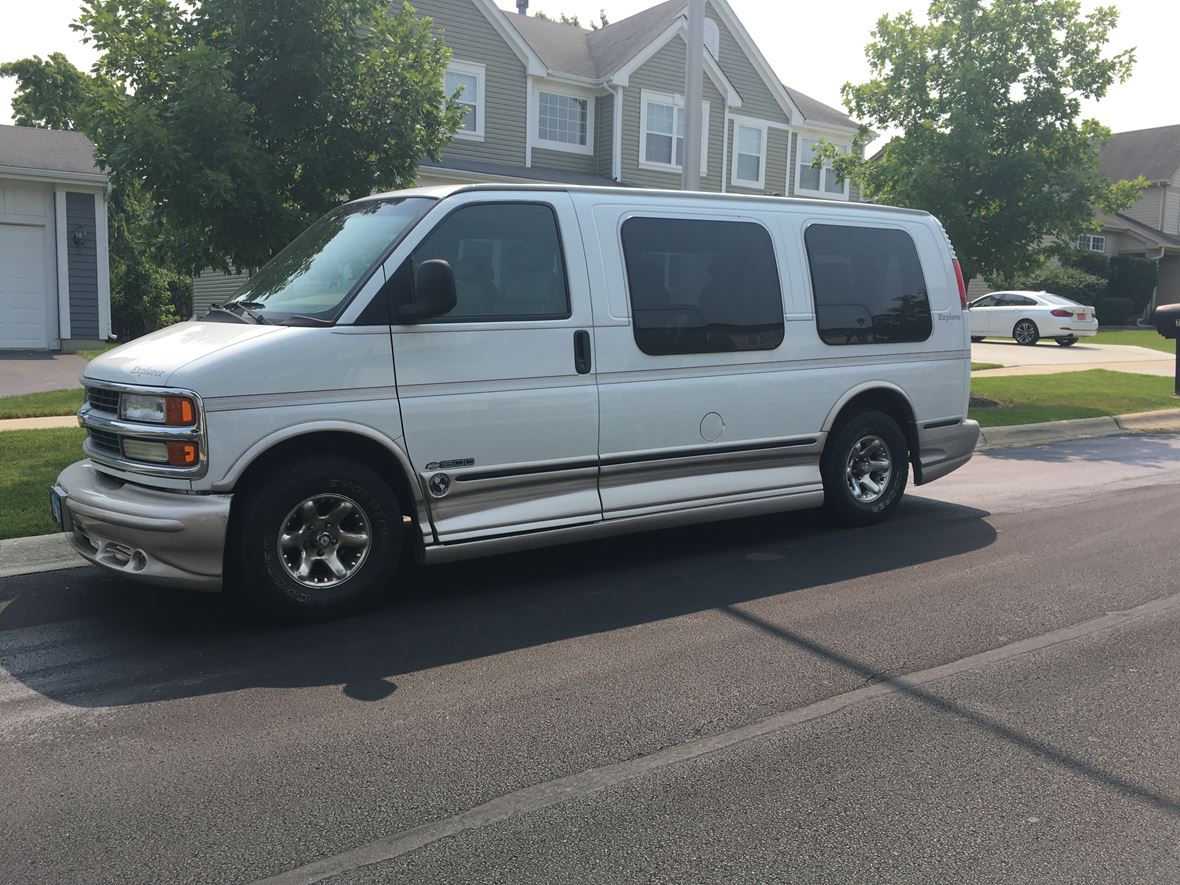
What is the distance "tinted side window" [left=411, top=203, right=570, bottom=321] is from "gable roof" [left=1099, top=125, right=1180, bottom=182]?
44608 millimetres

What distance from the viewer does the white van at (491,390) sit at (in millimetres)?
5195

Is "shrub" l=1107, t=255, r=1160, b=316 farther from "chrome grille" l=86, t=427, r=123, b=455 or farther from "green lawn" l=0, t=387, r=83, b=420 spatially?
"chrome grille" l=86, t=427, r=123, b=455

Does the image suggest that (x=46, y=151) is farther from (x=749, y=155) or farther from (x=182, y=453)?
(x=182, y=453)

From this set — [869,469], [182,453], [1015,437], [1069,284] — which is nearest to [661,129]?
[1069,284]

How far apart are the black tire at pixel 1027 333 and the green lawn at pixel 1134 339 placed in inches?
86.8

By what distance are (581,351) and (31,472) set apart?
5130 mm

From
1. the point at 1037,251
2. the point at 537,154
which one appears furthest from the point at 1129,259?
the point at 1037,251

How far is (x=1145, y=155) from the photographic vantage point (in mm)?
46188

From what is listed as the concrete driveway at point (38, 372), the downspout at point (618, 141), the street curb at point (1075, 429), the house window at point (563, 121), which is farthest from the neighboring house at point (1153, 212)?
the concrete driveway at point (38, 372)

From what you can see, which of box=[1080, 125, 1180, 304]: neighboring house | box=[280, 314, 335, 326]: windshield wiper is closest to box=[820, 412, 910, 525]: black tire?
box=[280, 314, 335, 326]: windshield wiper

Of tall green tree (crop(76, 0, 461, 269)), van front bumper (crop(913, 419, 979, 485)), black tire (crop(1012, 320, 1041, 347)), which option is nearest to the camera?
van front bumper (crop(913, 419, 979, 485))

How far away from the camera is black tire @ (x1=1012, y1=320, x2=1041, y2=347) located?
93.7ft

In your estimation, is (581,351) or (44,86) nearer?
(581,351)

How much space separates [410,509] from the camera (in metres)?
5.77
